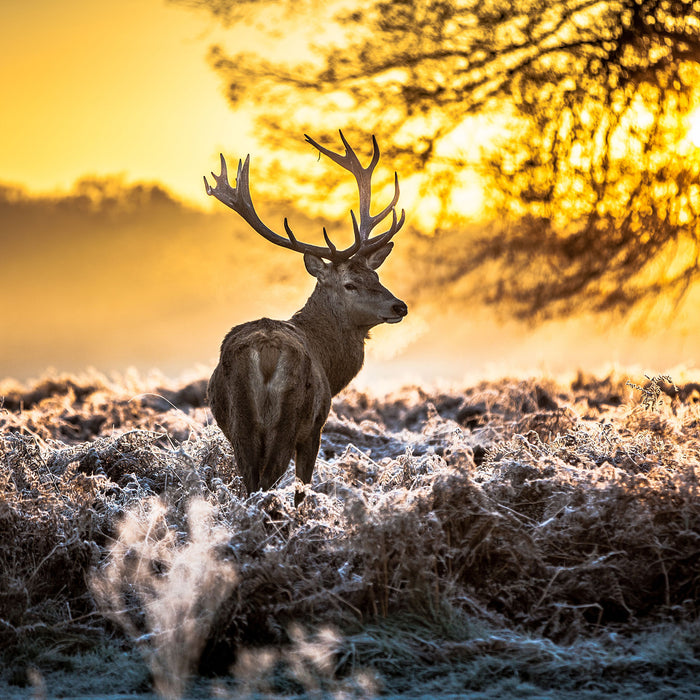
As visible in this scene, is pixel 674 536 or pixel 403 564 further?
pixel 674 536

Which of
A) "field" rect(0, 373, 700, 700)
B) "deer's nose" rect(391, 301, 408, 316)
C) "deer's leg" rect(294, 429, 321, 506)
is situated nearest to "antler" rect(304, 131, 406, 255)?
"deer's nose" rect(391, 301, 408, 316)

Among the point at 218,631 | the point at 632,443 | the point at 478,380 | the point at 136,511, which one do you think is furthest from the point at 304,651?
the point at 478,380

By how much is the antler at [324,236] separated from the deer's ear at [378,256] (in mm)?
130

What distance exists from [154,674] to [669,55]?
37.5ft

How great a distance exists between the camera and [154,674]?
5.38 metres

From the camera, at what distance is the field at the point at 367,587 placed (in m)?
5.34

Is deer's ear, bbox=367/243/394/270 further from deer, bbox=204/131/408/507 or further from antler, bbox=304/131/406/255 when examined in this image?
antler, bbox=304/131/406/255

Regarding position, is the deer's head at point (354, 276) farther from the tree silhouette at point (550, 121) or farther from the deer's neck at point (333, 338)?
the tree silhouette at point (550, 121)

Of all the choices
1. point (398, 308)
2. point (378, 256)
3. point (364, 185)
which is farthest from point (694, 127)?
point (398, 308)

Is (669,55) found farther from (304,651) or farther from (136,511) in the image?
(304,651)

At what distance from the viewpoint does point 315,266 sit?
9.51m

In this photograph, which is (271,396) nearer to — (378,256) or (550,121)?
(378,256)

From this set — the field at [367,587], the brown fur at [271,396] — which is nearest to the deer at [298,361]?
the brown fur at [271,396]

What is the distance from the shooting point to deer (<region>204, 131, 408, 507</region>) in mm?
7484
